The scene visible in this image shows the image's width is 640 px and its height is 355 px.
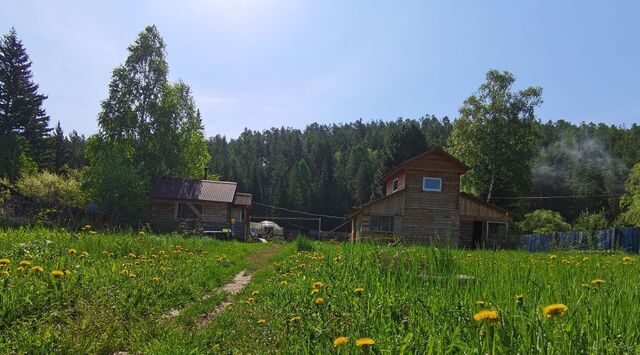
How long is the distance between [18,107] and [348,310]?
5407cm

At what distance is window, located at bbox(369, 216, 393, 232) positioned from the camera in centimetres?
3212

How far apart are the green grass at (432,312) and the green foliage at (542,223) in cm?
3649

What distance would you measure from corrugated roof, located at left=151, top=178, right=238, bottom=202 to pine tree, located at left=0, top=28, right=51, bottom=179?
57.2 feet

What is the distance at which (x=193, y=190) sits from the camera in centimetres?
3869

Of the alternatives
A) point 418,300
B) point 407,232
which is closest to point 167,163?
point 407,232

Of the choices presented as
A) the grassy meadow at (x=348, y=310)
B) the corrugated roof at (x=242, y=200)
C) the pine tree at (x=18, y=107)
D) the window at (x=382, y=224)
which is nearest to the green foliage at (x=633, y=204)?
the window at (x=382, y=224)

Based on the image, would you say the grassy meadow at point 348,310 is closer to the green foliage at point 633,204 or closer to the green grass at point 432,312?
the green grass at point 432,312

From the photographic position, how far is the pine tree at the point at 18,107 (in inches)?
1828

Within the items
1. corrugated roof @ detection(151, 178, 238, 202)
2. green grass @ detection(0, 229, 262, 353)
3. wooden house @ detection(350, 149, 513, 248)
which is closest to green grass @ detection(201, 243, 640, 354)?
green grass @ detection(0, 229, 262, 353)

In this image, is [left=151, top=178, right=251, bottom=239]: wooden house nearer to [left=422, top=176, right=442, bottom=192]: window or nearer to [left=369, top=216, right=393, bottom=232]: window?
[left=369, top=216, right=393, bottom=232]: window

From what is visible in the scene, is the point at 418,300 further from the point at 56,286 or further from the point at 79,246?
the point at 79,246

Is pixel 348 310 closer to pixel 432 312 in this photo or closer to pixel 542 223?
pixel 432 312

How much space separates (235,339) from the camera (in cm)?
411

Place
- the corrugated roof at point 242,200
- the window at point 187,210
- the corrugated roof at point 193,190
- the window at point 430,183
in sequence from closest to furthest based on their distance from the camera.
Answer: the window at point 430,183, the corrugated roof at point 193,190, the window at point 187,210, the corrugated roof at point 242,200
